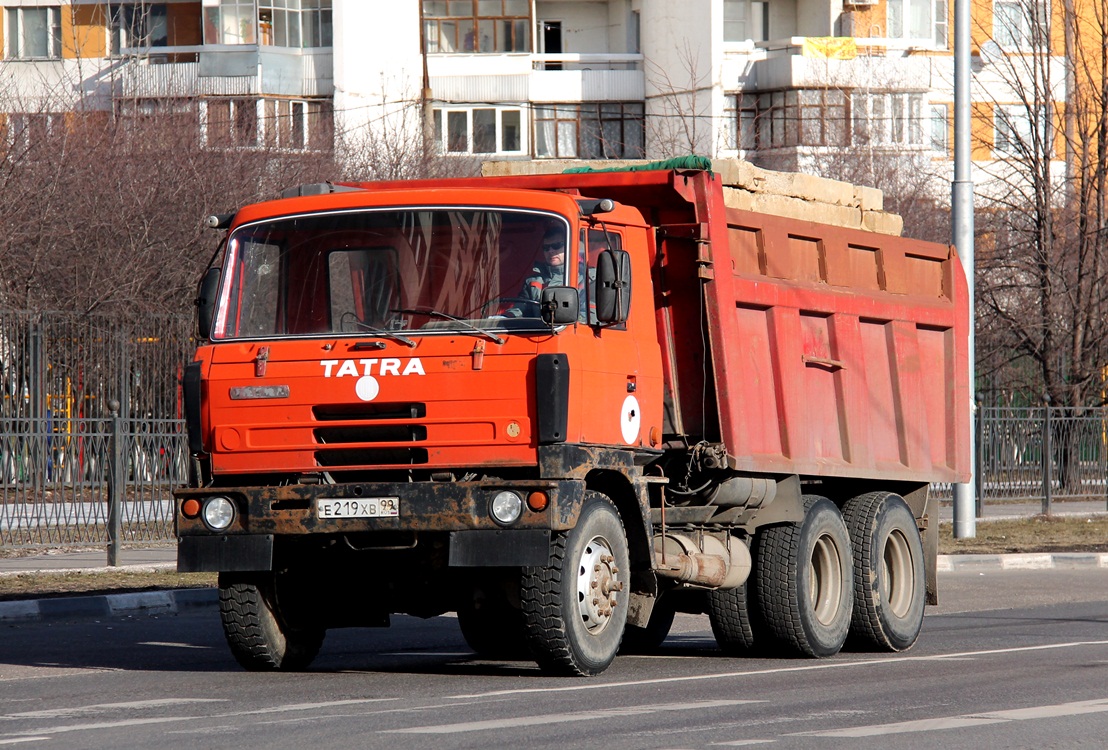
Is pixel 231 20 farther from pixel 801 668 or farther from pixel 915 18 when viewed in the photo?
pixel 801 668

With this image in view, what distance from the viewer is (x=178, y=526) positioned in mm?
10203

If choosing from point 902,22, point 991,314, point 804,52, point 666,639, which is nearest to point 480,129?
point 804,52

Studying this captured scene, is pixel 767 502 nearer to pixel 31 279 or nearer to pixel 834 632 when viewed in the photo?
pixel 834 632

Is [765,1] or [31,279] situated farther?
[765,1]

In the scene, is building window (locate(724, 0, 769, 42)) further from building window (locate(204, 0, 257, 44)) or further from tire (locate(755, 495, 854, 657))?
tire (locate(755, 495, 854, 657))

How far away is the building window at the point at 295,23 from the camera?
2009 inches

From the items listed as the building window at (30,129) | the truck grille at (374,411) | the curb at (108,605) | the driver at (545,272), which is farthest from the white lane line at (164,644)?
the building window at (30,129)

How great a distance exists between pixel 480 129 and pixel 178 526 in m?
44.3

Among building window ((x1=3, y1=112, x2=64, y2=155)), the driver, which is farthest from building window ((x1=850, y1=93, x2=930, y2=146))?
the driver

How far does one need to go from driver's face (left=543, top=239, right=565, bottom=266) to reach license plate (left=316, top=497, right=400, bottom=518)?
1.52 meters

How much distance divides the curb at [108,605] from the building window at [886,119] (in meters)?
30.1

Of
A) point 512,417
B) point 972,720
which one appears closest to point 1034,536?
point 512,417

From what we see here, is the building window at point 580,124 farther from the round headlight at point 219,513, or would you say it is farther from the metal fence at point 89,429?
the round headlight at point 219,513

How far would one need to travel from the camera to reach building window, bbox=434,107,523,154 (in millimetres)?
53109
